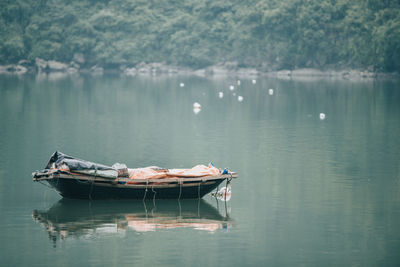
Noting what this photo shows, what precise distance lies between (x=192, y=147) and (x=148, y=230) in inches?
514

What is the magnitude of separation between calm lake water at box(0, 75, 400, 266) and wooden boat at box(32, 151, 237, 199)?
0.31m

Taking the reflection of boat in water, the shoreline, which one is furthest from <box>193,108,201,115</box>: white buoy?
the shoreline

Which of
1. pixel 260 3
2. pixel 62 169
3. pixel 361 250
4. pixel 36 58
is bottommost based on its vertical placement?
pixel 361 250

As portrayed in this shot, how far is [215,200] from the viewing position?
20.6m

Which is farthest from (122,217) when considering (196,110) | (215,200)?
(196,110)

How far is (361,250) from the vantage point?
1609cm

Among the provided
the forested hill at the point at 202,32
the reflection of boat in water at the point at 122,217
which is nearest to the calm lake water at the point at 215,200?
the reflection of boat in water at the point at 122,217

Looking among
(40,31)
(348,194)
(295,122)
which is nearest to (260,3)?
(40,31)

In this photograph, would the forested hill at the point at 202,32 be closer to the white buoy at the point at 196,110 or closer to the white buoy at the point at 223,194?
the white buoy at the point at 196,110

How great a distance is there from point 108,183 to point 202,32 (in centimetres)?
9436

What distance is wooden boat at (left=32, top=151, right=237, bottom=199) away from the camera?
19.1 metres

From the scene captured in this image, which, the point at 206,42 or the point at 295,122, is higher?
the point at 206,42

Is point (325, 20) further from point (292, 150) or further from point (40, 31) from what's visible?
point (292, 150)

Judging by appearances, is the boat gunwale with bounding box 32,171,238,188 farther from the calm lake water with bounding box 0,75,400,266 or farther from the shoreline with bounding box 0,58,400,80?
the shoreline with bounding box 0,58,400,80
